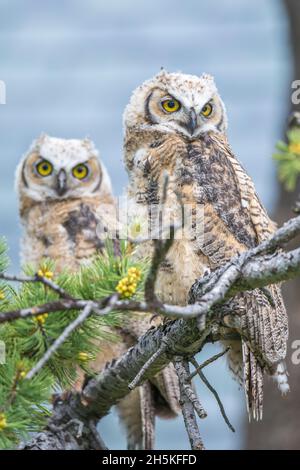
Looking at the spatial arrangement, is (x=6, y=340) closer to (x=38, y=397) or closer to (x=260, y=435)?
(x=38, y=397)

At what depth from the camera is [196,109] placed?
4086 mm

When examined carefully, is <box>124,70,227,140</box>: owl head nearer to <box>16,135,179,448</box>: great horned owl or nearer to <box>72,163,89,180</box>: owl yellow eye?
<box>16,135,179,448</box>: great horned owl

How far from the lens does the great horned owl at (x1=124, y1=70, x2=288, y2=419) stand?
3.70m

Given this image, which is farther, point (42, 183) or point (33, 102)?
point (33, 102)

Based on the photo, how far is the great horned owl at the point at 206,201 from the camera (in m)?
3.70

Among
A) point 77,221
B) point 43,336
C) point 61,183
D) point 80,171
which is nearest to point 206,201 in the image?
point 43,336

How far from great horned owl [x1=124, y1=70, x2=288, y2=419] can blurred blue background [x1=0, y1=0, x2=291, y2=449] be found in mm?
5052

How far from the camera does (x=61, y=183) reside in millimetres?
5512

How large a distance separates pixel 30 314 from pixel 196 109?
195 centimetres

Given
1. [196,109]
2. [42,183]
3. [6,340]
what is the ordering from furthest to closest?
[42,183]
[196,109]
[6,340]

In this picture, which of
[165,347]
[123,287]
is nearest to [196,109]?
[165,347]

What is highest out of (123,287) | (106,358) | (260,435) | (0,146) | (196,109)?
(0,146)

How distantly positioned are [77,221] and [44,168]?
46 cm

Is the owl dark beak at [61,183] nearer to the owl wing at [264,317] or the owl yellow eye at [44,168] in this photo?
the owl yellow eye at [44,168]
